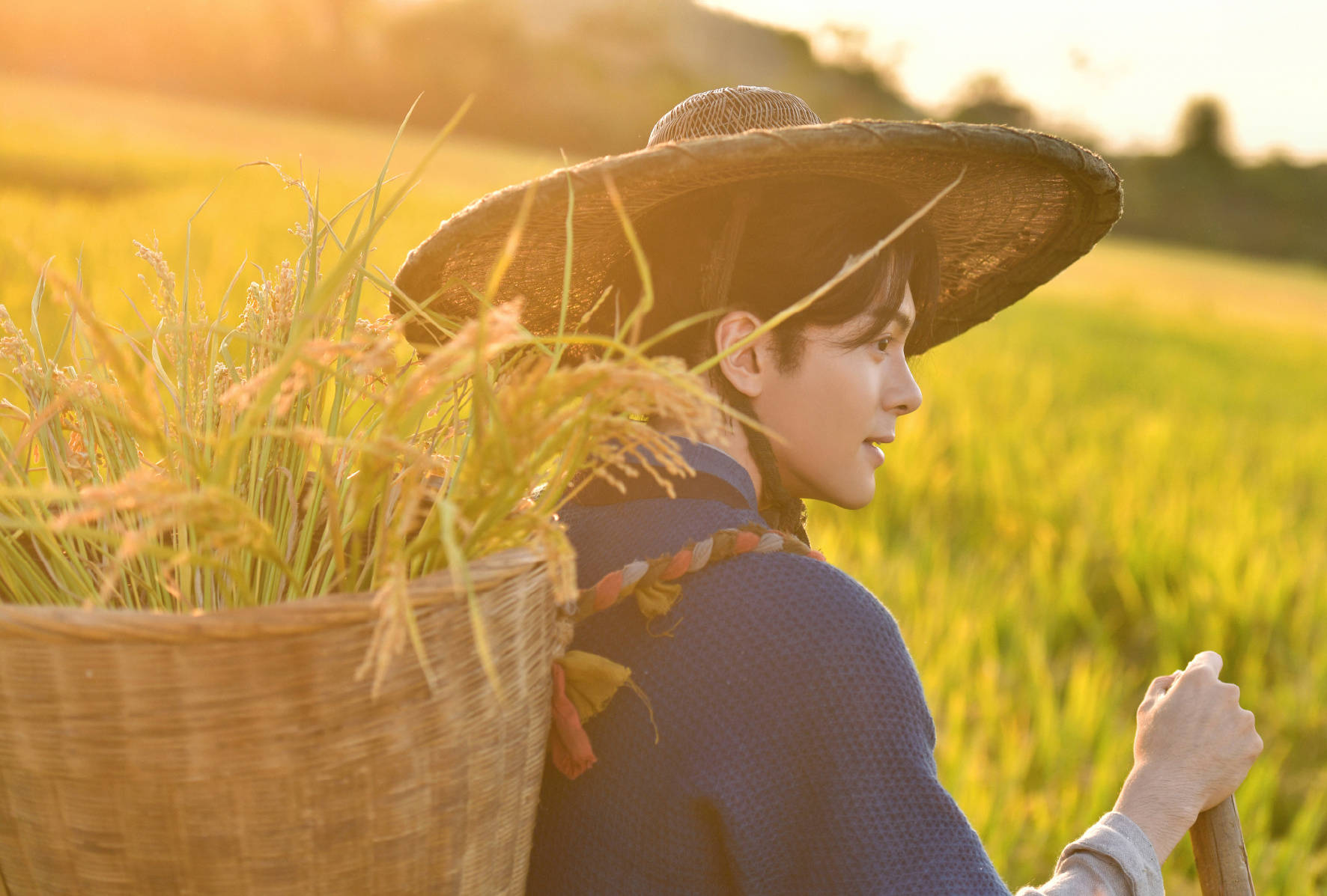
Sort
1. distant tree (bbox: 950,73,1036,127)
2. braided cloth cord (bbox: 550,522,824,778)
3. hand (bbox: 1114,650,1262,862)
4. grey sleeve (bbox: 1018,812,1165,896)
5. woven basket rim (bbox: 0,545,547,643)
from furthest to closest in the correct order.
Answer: distant tree (bbox: 950,73,1036,127)
hand (bbox: 1114,650,1262,862)
grey sleeve (bbox: 1018,812,1165,896)
braided cloth cord (bbox: 550,522,824,778)
woven basket rim (bbox: 0,545,547,643)

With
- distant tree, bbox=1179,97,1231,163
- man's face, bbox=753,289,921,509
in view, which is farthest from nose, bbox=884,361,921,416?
distant tree, bbox=1179,97,1231,163

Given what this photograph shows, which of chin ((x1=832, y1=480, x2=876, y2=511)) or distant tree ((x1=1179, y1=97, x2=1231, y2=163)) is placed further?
distant tree ((x1=1179, y1=97, x2=1231, y2=163))

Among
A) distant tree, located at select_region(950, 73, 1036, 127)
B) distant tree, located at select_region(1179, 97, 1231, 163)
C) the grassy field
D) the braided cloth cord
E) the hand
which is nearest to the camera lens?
the braided cloth cord

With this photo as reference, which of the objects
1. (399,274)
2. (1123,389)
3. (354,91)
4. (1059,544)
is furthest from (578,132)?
(399,274)

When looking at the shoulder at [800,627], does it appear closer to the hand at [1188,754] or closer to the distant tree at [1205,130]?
the hand at [1188,754]

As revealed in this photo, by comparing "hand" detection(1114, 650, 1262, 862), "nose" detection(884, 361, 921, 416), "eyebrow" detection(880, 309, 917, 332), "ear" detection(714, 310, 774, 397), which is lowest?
"hand" detection(1114, 650, 1262, 862)

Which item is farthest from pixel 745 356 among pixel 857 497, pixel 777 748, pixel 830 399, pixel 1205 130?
pixel 1205 130

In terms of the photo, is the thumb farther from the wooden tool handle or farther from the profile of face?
the profile of face

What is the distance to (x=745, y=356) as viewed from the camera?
122 cm

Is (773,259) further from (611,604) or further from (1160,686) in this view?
(1160,686)

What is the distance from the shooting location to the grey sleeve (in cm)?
105

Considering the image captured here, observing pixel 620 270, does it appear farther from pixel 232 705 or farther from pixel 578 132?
pixel 578 132

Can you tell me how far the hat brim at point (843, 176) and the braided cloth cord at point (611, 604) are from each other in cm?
28

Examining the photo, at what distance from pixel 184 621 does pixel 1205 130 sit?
185 feet
